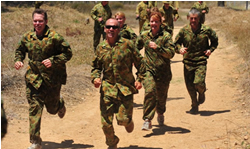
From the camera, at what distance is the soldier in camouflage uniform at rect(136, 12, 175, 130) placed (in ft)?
28.0

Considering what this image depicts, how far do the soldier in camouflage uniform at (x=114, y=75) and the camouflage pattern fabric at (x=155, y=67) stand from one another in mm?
1089

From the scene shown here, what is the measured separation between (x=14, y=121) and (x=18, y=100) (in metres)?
1.34

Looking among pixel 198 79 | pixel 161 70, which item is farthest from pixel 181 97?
pixel 161 70

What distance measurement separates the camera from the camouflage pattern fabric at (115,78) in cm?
735

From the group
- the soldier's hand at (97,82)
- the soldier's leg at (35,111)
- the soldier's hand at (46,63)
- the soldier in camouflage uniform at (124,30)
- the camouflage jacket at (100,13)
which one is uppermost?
the camouflage jacket at (100,13)

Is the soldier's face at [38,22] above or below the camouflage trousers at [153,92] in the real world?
above

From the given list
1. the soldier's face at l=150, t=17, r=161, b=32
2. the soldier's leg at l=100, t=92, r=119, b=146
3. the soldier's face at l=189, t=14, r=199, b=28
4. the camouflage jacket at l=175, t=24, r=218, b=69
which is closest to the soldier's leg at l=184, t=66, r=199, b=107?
the camouflage jacket at l=175, t=24, r=218, b=69

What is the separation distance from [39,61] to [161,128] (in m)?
2.81

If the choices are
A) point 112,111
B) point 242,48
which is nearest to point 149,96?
point 112,111

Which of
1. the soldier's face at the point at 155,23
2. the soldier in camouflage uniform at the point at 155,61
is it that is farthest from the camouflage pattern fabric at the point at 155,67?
the soldier's face at the point at 155,23

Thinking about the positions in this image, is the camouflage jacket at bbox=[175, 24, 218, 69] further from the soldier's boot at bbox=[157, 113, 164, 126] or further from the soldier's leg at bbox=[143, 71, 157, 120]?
the soldier's leg at bbox=[143, 71, 157, 120]

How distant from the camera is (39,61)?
776cm

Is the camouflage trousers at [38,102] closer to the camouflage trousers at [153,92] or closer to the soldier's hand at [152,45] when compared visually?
the camouflage trousers at [153,92]

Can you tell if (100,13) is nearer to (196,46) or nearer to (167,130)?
(196,46)
